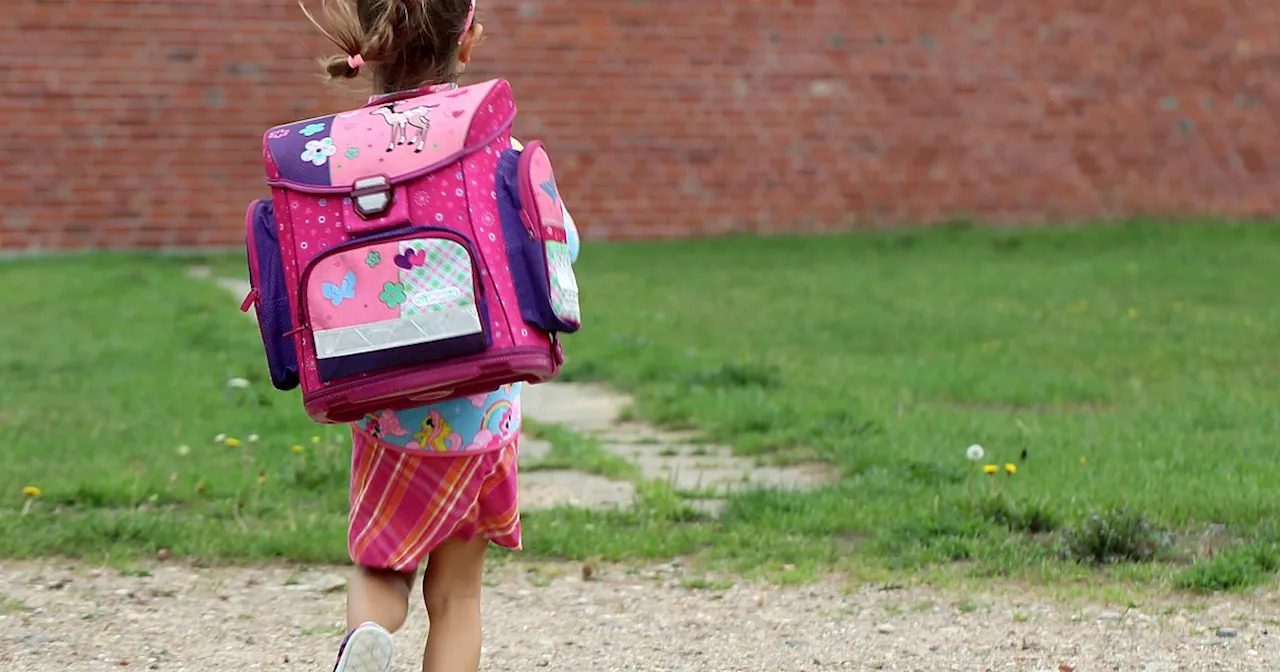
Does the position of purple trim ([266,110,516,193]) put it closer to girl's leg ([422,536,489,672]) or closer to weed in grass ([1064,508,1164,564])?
girl's leg ([422,536,489,672])

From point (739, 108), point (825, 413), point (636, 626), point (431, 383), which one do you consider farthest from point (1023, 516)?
point (739, 108)

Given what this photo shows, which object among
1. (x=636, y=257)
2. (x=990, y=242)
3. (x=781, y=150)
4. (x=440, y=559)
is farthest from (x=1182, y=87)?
(x=440, y=559)

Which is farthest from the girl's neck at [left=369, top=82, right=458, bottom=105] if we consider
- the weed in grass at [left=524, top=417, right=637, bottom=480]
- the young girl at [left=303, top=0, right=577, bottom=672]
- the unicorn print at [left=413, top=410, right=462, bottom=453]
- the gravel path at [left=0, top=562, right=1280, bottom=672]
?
the weed in grass at [left=524, top=417, right=637, bottom=480]

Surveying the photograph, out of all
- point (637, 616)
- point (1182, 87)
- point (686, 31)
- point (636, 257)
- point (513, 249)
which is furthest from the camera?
point (1182, 87)

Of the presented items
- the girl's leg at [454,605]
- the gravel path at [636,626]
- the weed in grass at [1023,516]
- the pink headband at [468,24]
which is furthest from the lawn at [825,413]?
the pink headband at [468,24]

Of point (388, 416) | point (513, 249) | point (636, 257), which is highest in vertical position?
point (513, 249)

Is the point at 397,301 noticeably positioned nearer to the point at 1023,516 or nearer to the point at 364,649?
the point at 364,649

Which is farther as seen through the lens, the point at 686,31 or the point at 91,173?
the point at 686,31

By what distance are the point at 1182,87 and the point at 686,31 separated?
4.50 metres

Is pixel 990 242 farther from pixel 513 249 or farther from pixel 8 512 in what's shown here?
pixel 513 249

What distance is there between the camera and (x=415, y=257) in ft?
9.11

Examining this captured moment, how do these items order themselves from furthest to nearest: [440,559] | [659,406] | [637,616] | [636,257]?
[636,257]
[659,406]
[637,616]
[440,559]

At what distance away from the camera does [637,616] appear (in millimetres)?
4070

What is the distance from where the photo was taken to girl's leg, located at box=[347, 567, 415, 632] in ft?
9.82
